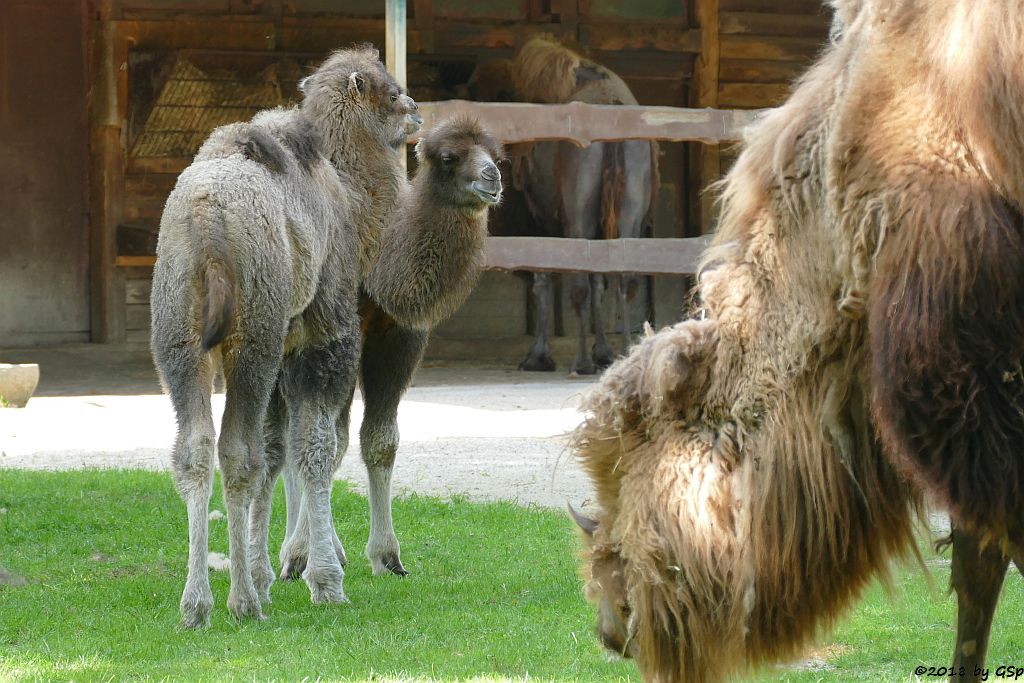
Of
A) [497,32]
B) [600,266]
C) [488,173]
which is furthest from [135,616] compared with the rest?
[497,32]

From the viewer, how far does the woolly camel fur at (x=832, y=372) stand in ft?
8.04

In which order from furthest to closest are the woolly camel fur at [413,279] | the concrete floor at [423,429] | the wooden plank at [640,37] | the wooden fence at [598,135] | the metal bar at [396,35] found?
the wooden plank at [640,37] < the wooden fence at [598,135] < the metal bar at [396,35] < the concrete floor at [423,429] < the woolly camel fur at [413,279]

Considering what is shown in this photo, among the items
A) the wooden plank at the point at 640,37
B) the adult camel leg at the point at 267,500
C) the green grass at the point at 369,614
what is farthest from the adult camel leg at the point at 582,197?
the adult camel leg at the point at 267,500

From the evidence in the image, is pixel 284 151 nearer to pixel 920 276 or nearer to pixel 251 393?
pixel 251 393

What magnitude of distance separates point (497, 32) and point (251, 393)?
496 inches

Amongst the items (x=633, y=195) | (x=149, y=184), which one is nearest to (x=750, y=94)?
(x=633, y=195)

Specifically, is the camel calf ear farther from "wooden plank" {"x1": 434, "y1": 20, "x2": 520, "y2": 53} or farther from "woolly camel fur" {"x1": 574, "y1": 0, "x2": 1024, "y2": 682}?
"wooden plank" {"x1": 434, "y1": 20, "x2": 520, "y2": 53}

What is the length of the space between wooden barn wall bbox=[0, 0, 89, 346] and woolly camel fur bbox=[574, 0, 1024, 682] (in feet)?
47.8

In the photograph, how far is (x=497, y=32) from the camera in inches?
675

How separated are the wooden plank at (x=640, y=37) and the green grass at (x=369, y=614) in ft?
34.2

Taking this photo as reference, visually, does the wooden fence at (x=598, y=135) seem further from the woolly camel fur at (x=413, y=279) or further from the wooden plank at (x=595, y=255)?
the woolly camel fur at (x=413, y=279)

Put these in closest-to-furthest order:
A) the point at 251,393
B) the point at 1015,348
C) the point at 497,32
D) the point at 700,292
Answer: the point at 1015,348 < the point at 700,292 < the point at 251,393 < the point at 497,32

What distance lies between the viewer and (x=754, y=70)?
17.7 metres

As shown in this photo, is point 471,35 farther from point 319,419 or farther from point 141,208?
point 319,419
